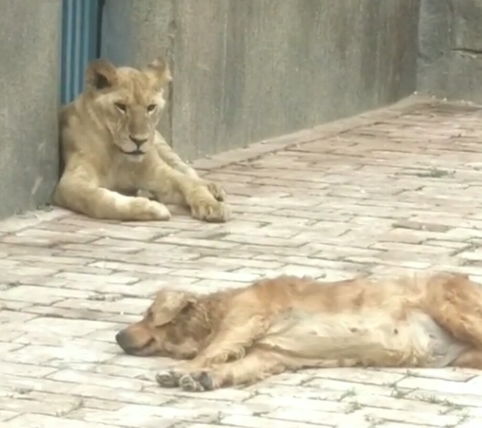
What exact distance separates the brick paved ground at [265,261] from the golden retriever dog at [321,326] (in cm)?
8

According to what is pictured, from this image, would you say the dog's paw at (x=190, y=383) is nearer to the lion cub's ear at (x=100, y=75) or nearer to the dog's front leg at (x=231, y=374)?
the dog's front leg at (x=231, y=374)

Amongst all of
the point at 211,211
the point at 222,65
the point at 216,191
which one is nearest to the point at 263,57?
the point at 222,65

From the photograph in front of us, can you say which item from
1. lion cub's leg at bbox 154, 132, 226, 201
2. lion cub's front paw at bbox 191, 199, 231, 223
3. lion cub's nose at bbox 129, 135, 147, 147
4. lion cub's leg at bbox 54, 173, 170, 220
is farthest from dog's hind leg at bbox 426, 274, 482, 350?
lion cub's leg at bbox 154, 132, 226, 201

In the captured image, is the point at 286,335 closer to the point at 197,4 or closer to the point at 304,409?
the point at 304,409

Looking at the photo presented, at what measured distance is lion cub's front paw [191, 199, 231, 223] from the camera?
898 centimetres

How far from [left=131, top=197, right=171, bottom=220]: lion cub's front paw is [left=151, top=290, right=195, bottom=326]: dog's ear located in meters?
2.62

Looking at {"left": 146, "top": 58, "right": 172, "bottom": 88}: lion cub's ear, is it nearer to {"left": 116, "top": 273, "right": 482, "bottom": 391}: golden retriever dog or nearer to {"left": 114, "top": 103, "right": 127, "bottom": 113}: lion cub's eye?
{"left": 114, "top": 103, "right": 127, "bottom": 113}: lion cub's eye

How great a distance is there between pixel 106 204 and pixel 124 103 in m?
0.58

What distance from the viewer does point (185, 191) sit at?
30.3 ft

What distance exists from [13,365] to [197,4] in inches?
185

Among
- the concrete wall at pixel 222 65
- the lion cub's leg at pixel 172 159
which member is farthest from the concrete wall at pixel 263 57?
the lion cub's leg at pixel 172 159

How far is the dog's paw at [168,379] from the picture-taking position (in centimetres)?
592

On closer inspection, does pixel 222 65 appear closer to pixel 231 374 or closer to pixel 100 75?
pixel 100 75

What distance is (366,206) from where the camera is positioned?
375 inches
